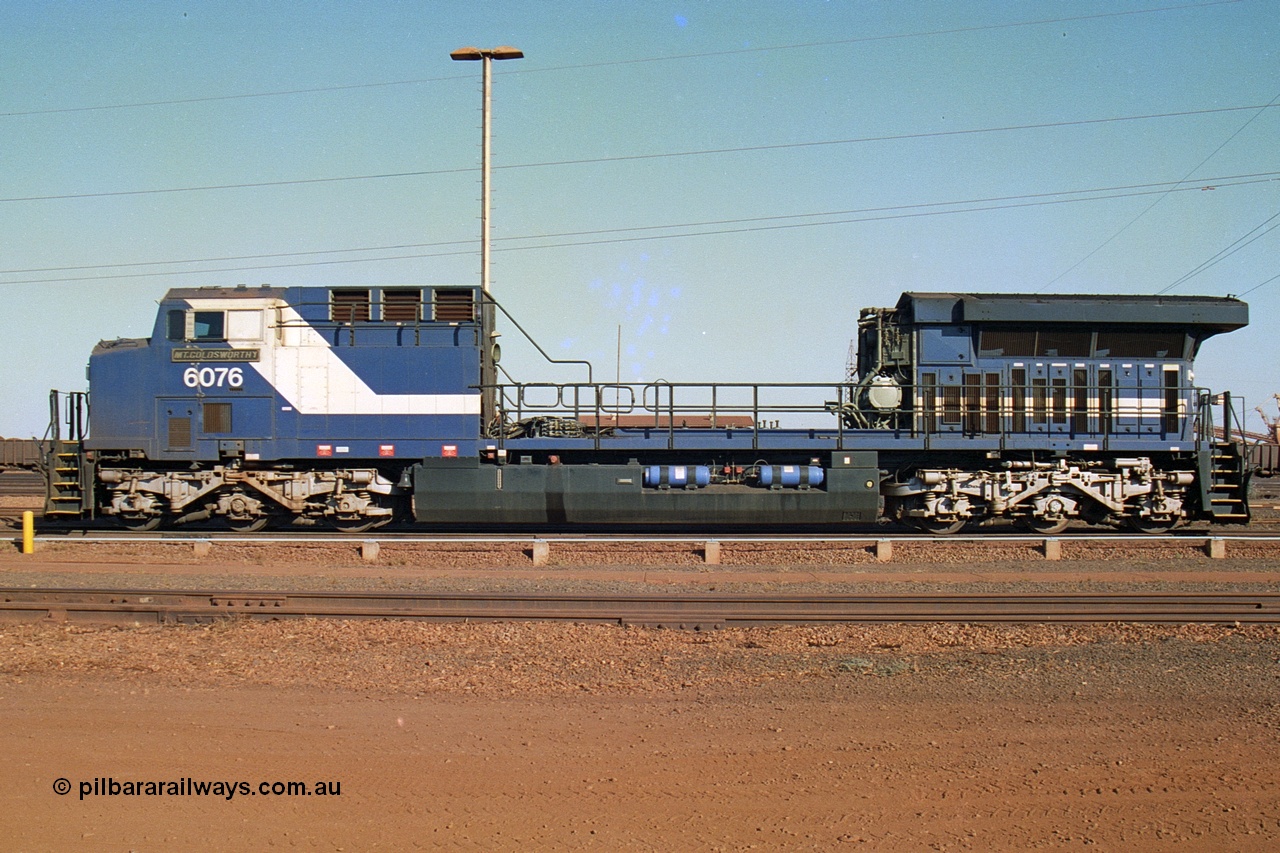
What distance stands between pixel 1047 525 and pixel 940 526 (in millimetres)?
1792

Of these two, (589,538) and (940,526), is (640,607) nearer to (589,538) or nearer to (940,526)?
(589,538)

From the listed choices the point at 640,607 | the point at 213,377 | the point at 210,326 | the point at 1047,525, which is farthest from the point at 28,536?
the point at 1047,525

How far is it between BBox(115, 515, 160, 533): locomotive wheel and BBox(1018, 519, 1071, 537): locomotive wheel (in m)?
14.7

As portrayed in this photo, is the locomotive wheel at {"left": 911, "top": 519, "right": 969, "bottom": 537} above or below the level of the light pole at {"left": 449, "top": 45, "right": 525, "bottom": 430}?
below

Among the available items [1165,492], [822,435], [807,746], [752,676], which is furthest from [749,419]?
[807,746]

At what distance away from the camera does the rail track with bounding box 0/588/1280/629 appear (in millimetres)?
8797

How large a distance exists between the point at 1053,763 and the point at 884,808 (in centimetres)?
126

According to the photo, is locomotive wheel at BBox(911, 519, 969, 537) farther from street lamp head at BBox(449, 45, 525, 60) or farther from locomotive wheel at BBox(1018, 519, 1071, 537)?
street lamp head at BBox(449, 45, 525, 60)

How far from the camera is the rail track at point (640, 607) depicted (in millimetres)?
8797

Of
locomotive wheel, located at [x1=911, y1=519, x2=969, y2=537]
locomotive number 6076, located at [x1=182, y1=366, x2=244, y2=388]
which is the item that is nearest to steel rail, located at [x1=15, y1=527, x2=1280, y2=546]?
locomotive wheel, located at [x1=911, y1=519, x2=969, y2=537]

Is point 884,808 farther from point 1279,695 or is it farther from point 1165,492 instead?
point 1165,492

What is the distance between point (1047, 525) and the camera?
15.0 metres

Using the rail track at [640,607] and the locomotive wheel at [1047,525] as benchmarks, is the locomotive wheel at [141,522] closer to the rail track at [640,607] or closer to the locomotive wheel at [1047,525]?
the rail track at [640,607]

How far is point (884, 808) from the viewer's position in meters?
4.57
